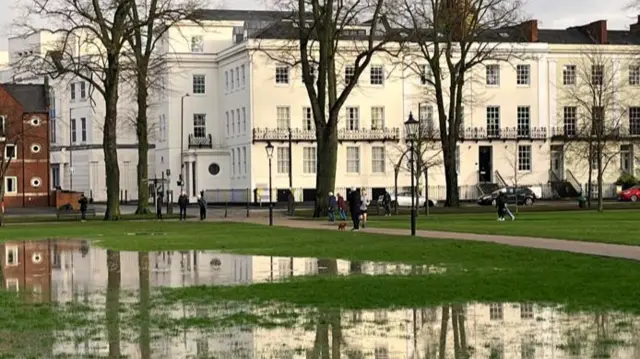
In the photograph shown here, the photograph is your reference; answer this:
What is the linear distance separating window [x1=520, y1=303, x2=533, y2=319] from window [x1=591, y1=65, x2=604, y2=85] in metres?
56.9

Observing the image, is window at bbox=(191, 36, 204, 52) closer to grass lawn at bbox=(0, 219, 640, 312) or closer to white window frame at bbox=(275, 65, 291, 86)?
white window frame at bbox=(275, 65, 291, 86)

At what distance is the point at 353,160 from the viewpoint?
8825 cm

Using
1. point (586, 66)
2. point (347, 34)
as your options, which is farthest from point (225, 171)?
point (586, 66)

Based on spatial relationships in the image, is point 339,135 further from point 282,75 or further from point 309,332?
point 309,332

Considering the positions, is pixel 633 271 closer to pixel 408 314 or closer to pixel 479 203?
pixel 408 314

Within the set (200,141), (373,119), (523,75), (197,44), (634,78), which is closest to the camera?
(373,119)

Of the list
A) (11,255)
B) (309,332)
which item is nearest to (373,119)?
(11,255)

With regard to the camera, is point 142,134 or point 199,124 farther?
point 199,124

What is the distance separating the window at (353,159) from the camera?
88.1 meters

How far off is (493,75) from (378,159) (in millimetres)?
11417

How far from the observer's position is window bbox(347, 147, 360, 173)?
88.1 m

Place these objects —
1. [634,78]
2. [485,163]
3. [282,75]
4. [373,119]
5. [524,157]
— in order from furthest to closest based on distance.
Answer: [634,78]
[485,163]
[524,157]
[373,119]
[282,75]

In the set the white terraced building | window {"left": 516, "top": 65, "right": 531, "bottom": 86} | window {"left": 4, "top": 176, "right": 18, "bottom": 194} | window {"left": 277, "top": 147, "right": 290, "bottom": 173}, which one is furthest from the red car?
window {"left": 4, "top": 176, "right": 18, "bottom": 194}

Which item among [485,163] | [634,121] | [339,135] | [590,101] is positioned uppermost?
[590,101]
